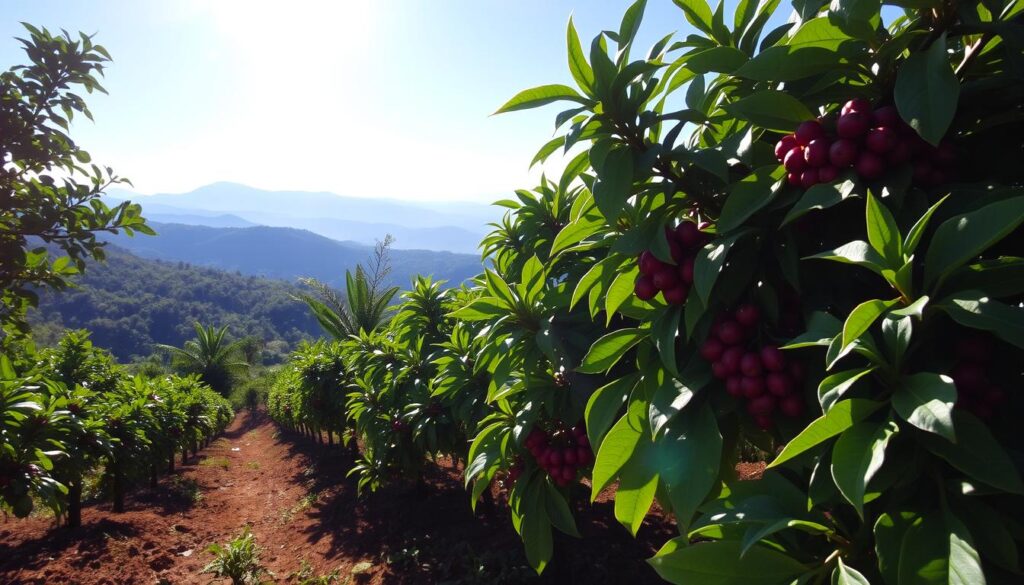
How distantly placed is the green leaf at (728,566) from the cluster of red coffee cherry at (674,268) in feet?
1.61

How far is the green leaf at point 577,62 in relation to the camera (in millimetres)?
1078

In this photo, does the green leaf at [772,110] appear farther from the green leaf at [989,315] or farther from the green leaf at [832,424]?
the green leaf at [832,424]

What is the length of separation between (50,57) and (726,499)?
14.2 ft

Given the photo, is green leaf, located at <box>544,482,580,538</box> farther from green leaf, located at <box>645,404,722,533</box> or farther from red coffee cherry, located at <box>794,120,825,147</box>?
red coffee cherry, located at <box>794,120,825,147</box>

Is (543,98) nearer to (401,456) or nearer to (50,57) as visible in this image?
(50,57)

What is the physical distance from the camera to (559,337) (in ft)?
5.93

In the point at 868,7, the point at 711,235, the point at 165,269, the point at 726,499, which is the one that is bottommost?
the point at 165,269

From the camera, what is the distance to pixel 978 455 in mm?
690

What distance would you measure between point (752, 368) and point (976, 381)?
0.34m

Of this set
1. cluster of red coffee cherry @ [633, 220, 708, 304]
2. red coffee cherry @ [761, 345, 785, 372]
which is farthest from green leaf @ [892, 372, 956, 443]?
Answer: cluster of red coffee cherry @ [633, 220, 708, 304]

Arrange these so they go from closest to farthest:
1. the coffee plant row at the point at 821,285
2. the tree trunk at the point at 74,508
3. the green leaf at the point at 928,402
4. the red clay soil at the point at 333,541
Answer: the green leaf at the point at 928,402
the coffee plant row at the point at 821,285
the red clay soil at the point at 333,541
the tree trunk at the point at 74,508

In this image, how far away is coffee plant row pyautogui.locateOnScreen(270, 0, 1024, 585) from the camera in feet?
2.42

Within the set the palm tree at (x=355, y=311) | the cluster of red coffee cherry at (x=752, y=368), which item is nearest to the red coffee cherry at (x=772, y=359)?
the cluster of red coffee cherry at (x=752, y=368)

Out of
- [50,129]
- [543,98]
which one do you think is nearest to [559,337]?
[543,98]
